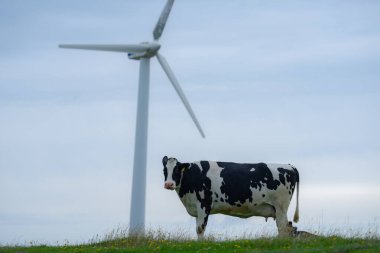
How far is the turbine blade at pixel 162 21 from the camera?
32625 millimetres

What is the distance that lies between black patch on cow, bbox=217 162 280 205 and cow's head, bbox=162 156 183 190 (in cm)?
138

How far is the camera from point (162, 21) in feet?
108

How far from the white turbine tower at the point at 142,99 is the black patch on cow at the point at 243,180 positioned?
129 inches

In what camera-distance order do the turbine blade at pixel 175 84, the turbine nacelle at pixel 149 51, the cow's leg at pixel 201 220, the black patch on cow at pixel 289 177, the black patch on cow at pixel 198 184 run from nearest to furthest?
the cow's leg at pixel 201 220, the black patch on cow at pixel 198 184, the black patch on cow at pixel 289 177, the turbine blade at pixel 175 84, the turbine nacelle at pixel 149 51

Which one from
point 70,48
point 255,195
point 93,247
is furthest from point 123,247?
point 70,48

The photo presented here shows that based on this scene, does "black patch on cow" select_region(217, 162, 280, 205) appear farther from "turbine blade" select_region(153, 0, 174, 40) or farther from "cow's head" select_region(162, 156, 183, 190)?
"turbine blade" select_region(153, 0, 174, 40)

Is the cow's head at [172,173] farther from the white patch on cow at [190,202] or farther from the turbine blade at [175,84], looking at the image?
the turbine blade at [175,84]

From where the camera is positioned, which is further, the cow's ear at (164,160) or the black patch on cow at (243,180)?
the cow's ear at (164,160)

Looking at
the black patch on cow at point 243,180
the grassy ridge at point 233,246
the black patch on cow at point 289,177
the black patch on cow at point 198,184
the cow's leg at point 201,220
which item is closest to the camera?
the grassy ridge at point 233,246

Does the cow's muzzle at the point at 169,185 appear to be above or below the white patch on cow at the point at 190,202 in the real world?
above

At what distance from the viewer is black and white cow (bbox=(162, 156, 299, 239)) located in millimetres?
27078

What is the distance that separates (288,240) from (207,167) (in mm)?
4799

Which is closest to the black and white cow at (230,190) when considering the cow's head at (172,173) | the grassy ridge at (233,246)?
the cow's head at (172,173)

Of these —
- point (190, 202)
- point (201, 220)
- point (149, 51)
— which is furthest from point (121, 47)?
point (201, 220)
